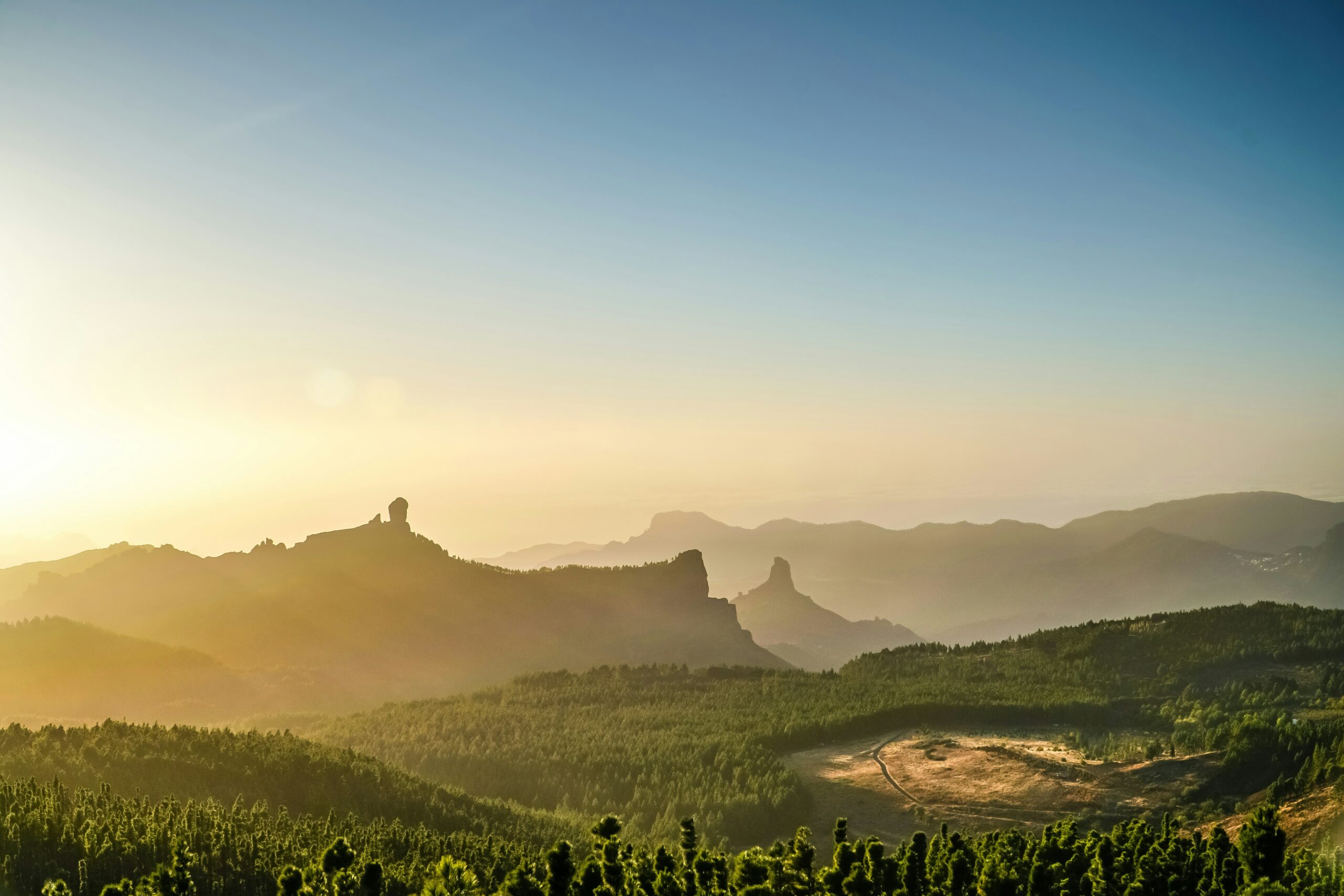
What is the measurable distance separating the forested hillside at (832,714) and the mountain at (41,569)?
106456 mm

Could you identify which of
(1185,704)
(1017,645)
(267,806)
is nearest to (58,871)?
(267,806)

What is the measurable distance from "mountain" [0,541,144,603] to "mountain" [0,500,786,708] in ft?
26.7

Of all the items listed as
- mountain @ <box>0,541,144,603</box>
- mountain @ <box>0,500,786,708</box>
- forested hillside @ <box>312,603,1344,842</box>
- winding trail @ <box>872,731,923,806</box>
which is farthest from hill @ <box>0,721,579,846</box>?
mountain @ <box>0,541,144,603</box>

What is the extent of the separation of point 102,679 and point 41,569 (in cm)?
8363

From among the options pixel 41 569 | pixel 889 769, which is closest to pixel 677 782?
pixel 889 769

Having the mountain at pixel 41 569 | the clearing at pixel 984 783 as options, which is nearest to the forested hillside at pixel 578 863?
the clearing at pixel 984 783

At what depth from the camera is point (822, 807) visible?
164 feet

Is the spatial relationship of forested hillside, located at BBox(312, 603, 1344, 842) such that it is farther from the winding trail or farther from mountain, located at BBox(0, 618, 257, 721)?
mountain, located at BBox(0, 618, 257, 721)

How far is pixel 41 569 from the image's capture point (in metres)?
171

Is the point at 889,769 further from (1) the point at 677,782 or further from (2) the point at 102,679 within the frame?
(2) the point at 102,679

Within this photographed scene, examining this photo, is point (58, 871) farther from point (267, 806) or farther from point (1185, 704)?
point (1185, 704)

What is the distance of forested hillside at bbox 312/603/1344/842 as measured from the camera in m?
50.1

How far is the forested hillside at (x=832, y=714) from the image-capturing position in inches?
1971

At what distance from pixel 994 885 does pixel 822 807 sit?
3220cm
